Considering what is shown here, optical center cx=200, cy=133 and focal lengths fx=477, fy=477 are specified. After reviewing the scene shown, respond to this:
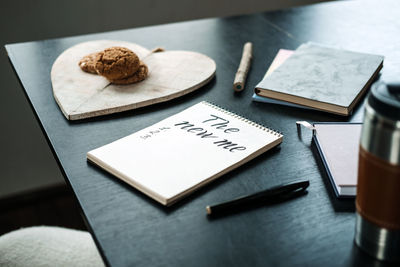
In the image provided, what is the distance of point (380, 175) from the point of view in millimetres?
494

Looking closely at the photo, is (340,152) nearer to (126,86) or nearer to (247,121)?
(247,121)

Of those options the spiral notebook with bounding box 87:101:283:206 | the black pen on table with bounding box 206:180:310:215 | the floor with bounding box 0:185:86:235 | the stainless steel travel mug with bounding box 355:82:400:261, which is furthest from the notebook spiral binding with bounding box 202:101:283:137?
the floor with bounding box 0:185:86:235

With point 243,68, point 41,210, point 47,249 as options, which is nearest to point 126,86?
point 243,68

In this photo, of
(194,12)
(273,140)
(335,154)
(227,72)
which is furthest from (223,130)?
(194,12)

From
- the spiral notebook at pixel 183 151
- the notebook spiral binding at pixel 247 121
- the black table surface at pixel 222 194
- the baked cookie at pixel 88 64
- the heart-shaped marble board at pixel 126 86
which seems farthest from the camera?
the baked cookie at pixel 88 64

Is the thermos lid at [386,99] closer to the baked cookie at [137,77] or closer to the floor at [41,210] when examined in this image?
the baked cookie at [137,77]

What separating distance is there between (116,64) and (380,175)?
613 millimetres

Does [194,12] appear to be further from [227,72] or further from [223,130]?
[223,130]

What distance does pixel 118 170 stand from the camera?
28.1 inches

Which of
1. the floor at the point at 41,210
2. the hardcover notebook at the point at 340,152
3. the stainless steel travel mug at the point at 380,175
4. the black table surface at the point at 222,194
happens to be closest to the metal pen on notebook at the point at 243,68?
the black table surface at the point at 222,194

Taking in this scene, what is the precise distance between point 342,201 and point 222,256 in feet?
0.64

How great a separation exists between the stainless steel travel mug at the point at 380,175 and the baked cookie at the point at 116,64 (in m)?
0.57

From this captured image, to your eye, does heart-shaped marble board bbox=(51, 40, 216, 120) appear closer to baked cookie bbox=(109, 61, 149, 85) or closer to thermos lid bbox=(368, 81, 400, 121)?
baked cookie bbox=(109, 61, 149, 85)

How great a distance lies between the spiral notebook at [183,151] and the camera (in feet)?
2.24
